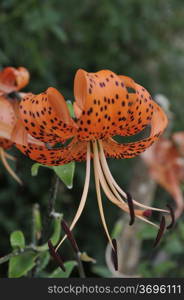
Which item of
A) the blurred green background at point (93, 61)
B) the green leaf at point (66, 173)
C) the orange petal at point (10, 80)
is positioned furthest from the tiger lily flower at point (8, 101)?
the blurred green background at point (93, 61)

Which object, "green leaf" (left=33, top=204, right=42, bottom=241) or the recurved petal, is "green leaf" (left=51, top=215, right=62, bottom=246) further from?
the recurved petal

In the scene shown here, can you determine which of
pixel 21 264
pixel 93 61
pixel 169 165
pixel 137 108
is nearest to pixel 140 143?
pixel 137 108

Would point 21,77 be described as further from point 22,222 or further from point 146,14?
point 22,222

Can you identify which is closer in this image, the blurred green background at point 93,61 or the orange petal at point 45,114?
the orange petal at point 45,114

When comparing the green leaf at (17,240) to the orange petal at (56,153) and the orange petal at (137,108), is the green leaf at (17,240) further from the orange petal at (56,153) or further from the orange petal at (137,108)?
the orange petal at (137,108)

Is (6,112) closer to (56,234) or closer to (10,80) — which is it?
(10,80)

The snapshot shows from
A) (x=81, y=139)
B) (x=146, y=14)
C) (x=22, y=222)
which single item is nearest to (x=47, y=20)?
(x=146, y=14)

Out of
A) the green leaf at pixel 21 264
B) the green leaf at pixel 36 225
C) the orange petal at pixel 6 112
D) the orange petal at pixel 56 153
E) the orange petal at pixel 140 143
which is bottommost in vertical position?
the green leaf at pixel 21 264
